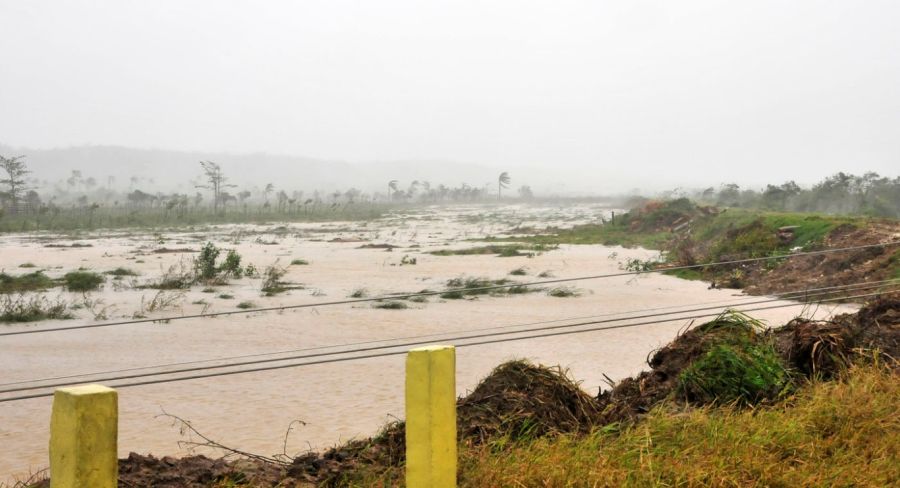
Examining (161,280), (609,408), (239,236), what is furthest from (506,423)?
(239,236)

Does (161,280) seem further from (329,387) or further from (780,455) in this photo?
(780,455)

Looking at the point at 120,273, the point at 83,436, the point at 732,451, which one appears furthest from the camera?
the point at 120,273

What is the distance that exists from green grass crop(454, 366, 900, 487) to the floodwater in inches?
122

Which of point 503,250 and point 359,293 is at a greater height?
point 503,250

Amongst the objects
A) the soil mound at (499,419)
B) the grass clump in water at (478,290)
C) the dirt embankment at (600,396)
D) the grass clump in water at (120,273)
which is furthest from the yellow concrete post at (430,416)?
the grass clump in water at (120,273)

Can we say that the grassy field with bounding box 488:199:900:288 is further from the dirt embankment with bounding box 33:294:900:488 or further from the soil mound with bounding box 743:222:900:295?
the dirt embankment with bounding box 33:294:900:488

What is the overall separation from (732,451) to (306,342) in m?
8.84

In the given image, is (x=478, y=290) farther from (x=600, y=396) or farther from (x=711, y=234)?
(x=711, y=234)

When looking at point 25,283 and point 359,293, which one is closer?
point 359,293

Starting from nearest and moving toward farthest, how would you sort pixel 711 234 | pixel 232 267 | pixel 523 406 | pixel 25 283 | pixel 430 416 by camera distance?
1. pixel 430 416
2. pixel 523 406
3. pixel 25 283
4. pixel 232 267
5. pixel 711 234

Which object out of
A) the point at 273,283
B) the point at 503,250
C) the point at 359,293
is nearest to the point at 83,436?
the point at 359,293

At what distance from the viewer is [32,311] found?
1411 cm

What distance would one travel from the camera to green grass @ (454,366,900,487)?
4.07 metres

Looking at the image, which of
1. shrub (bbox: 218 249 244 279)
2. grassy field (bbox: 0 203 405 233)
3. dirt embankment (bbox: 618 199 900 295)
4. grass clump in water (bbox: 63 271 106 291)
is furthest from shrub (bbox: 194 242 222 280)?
grassy field (bbox: 0 203 405 233)
